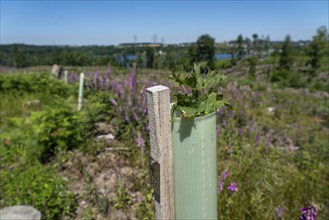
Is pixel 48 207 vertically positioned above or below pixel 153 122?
below

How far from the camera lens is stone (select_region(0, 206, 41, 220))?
2.05 metres

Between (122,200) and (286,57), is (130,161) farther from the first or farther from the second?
(286,57)

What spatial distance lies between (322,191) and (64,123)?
3.21 m

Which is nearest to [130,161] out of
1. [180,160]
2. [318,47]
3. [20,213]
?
Result: [20,213]

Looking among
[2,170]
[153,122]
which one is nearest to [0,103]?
[2,170]

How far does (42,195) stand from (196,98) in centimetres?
206

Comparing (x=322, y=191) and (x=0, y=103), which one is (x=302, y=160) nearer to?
(x=322, y=191)

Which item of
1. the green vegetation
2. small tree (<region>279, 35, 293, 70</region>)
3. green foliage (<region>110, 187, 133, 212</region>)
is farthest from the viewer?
small tree (<region>279, 35, 293, 70</region>)

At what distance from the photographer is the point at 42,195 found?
2.32 meters

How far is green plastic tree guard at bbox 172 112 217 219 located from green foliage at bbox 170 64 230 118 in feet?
0.11

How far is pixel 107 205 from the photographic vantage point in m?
2.48

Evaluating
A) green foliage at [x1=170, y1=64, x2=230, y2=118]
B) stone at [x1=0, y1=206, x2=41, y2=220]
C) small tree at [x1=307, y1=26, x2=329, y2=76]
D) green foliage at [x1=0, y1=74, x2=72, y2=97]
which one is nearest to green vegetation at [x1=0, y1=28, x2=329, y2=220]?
green foliage at [x1=170, y1=64, x2=230, y2=118]

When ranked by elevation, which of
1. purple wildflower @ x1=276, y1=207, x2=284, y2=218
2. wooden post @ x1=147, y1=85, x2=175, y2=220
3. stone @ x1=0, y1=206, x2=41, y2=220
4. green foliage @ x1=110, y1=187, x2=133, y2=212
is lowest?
green foliage @ x1=110, y1=187, x2=133, y2=212

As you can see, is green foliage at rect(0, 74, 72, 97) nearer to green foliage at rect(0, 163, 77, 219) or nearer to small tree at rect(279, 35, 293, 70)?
green foliage at rect(0, 163, 77, 219)
